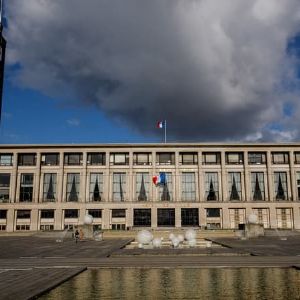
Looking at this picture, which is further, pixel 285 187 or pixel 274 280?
pixel 285 187

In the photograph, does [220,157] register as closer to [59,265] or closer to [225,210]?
[225,210]

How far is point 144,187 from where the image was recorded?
9325cm

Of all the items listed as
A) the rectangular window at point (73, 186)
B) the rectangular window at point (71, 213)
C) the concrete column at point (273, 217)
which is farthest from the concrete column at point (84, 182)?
the concrete column at point (273, 217)

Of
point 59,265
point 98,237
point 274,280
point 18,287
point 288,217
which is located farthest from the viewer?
point 288,217

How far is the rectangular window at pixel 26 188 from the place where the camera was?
92250 millimetres

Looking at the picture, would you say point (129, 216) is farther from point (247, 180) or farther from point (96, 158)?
point (247, 180)

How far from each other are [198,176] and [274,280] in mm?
77141

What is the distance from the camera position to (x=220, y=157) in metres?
94.4

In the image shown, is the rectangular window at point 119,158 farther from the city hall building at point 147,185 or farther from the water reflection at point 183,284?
the water reflection at point 183,284

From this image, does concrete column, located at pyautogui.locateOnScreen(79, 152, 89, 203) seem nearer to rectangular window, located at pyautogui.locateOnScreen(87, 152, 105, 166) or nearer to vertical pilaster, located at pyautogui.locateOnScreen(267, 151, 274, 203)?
rectangular window, located at pyautogui.locateOnScreen(87, 152, 105, 166)

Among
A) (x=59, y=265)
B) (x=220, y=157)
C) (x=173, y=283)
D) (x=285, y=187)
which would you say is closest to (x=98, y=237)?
(x=59, y=265)

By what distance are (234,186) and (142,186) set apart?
70.0 feet

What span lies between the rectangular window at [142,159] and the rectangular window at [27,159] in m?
23.7

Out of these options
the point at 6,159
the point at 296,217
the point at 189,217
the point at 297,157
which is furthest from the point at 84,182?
the point at 297,157
